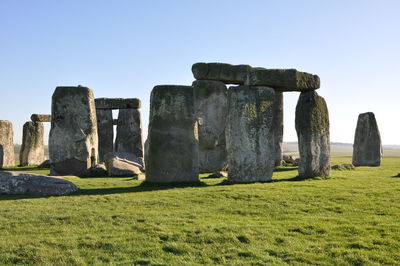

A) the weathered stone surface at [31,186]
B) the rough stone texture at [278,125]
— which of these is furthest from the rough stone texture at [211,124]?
the weathered stone surface at [31,186]

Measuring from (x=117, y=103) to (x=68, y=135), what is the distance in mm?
9029

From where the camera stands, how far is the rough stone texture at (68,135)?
1555 cm

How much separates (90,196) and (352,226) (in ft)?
18.9

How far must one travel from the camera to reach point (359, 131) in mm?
21281

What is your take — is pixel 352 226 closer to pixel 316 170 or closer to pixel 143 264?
pixel 143 264

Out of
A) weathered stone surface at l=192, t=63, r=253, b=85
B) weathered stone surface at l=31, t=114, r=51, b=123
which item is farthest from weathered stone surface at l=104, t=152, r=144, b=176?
weathered stone surface at l=31, t=114, r=51, b=123

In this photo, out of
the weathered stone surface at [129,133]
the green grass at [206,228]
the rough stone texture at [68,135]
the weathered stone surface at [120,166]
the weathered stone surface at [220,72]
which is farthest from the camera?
the weathered stone surface at [129,133]

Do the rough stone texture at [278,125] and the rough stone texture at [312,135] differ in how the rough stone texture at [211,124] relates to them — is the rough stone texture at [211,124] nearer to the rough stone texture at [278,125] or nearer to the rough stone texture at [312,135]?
the rough stone texture at [278,125]

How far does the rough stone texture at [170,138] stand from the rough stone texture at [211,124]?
5.16 metres

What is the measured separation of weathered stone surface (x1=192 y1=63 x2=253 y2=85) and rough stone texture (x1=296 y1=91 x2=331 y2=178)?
5356mm

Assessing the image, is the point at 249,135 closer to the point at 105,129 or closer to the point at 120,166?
the point at 120,166

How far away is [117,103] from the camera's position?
24406 mm

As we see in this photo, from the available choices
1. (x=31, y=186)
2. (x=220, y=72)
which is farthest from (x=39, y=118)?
(x=31, y=186)

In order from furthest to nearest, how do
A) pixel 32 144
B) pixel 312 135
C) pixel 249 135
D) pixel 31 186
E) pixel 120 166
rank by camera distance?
pixel 32 144, pixel 120 166, pixel 312 135, pixel 249 135, pixel 31 186
